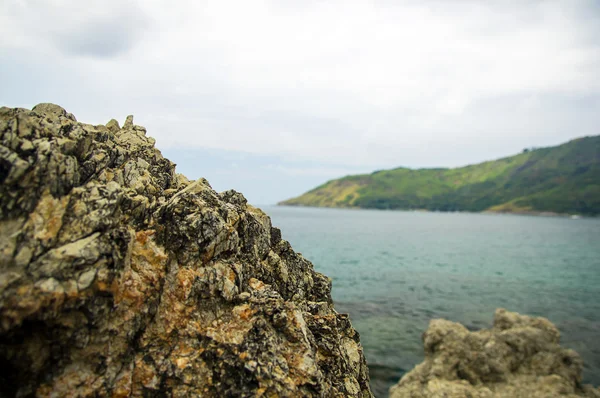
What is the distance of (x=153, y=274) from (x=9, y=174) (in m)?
3.63

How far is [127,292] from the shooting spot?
7.99 m

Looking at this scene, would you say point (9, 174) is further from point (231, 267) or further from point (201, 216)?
point (231, 267)

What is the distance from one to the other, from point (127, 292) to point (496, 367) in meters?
25.0

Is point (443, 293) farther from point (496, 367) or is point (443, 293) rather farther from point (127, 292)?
point (127, 292)

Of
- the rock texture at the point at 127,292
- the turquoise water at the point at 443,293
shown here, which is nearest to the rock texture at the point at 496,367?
the turquoise water at the point at 443,293

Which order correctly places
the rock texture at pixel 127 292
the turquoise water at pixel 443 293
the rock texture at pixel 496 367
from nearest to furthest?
the rock texture at pixel 127 292 < the rock texture at pixel 496 367 < the turquoise water at pixel 443 293

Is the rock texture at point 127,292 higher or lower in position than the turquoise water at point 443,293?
higher

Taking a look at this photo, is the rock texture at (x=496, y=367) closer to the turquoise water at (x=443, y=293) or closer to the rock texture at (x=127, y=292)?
the turquoise water at (x=443, y=293)

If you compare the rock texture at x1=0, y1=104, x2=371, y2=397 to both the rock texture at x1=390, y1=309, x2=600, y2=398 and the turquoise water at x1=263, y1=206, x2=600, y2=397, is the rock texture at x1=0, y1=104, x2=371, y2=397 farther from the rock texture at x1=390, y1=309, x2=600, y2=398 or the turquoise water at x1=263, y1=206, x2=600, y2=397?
the turquoise water at x1=263, y1=206, x2=600, y2=397

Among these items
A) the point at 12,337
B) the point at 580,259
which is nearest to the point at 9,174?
the point at 12,337

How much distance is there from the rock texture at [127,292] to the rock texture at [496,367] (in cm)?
1578

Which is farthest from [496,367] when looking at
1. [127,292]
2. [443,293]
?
[443,293]

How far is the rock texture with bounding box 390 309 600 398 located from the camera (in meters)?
21.5

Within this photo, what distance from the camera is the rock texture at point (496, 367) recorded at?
2147cm
